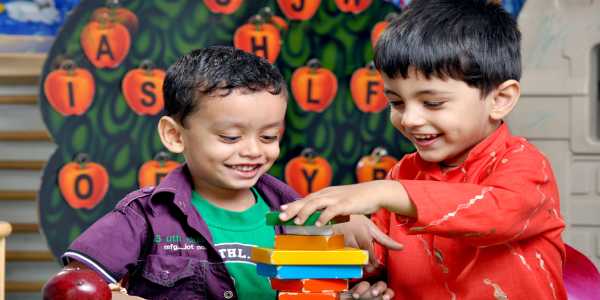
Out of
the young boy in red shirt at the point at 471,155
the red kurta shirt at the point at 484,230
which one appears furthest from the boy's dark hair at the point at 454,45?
the red kurta shirt at the point at 484,230

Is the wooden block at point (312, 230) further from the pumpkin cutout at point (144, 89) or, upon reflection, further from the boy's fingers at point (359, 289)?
the pumpkin cutout at point (144, 89)

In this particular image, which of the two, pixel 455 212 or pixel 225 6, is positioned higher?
pixel 225 6

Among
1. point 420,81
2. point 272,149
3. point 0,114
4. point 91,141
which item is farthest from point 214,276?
point 0,114

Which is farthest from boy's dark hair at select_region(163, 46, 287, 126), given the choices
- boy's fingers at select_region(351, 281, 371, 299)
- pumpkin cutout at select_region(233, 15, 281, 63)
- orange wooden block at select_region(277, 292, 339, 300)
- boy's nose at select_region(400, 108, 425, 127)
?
pumpkin cutout at select_region(233, 15, 281, 63)

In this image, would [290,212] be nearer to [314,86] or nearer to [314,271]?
[314,271]

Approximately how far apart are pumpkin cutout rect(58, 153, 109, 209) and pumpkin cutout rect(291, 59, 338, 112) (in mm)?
771

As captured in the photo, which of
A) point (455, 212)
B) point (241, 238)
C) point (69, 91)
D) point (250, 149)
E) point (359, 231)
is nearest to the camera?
point (455, 212)

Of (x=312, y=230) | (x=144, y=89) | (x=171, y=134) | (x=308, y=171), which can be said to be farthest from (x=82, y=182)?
(x=312, y=230)

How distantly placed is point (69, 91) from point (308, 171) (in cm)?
92

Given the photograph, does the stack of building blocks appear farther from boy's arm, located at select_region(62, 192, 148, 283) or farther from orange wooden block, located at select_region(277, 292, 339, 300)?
boy's arm, located at select_region(62, 192, 148, 283)

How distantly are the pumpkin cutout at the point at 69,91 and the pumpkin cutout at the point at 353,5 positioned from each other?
37.6 inches

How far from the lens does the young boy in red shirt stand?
156 cm

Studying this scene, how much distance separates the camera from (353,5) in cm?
334

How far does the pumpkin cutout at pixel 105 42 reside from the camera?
10.8ft
